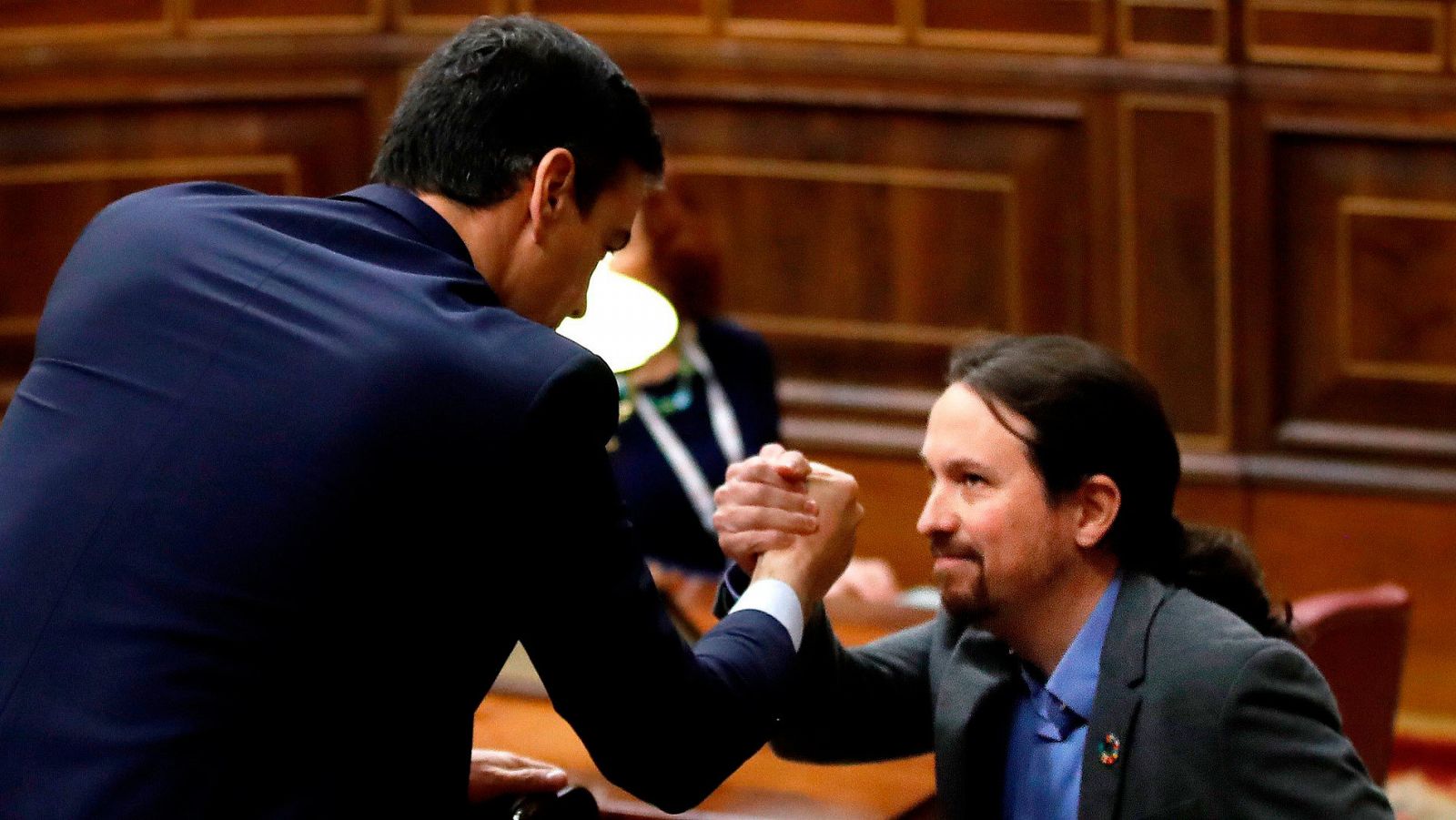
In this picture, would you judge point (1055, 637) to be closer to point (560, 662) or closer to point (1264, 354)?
point (560, 662)

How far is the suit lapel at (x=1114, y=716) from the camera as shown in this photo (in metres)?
1.59

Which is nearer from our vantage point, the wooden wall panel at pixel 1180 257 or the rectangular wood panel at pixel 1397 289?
the rectangular wood panel at pixel 1397 289

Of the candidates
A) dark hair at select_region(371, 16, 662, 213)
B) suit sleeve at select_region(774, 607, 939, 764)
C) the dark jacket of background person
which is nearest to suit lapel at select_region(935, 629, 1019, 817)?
suit sleeve at select_region(774, 607, 939, 764)

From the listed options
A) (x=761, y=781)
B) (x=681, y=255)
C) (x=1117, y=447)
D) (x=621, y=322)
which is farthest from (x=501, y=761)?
(x=681, y=255)

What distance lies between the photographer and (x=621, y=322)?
10.1 ft

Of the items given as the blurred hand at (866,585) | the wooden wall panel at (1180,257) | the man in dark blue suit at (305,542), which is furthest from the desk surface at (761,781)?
the wooden wall panel at (1180,257)

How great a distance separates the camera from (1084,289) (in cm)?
466

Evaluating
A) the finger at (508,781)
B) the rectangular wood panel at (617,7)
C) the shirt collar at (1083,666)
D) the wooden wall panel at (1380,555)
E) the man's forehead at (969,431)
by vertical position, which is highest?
the rectangular wood panel at (617,7)

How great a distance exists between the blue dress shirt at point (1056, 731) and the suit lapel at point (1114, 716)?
2cm

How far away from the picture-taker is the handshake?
1772mm

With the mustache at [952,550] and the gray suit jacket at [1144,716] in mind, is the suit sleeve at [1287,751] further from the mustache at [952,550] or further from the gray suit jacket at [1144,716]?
the mustache at [952,550]

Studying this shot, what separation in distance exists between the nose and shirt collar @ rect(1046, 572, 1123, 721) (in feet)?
0.54

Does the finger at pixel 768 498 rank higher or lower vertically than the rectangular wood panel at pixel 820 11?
lower

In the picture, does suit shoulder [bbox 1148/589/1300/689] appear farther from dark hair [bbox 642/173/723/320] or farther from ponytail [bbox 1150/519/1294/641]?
dark hair [bbox 642/173/723/320]
